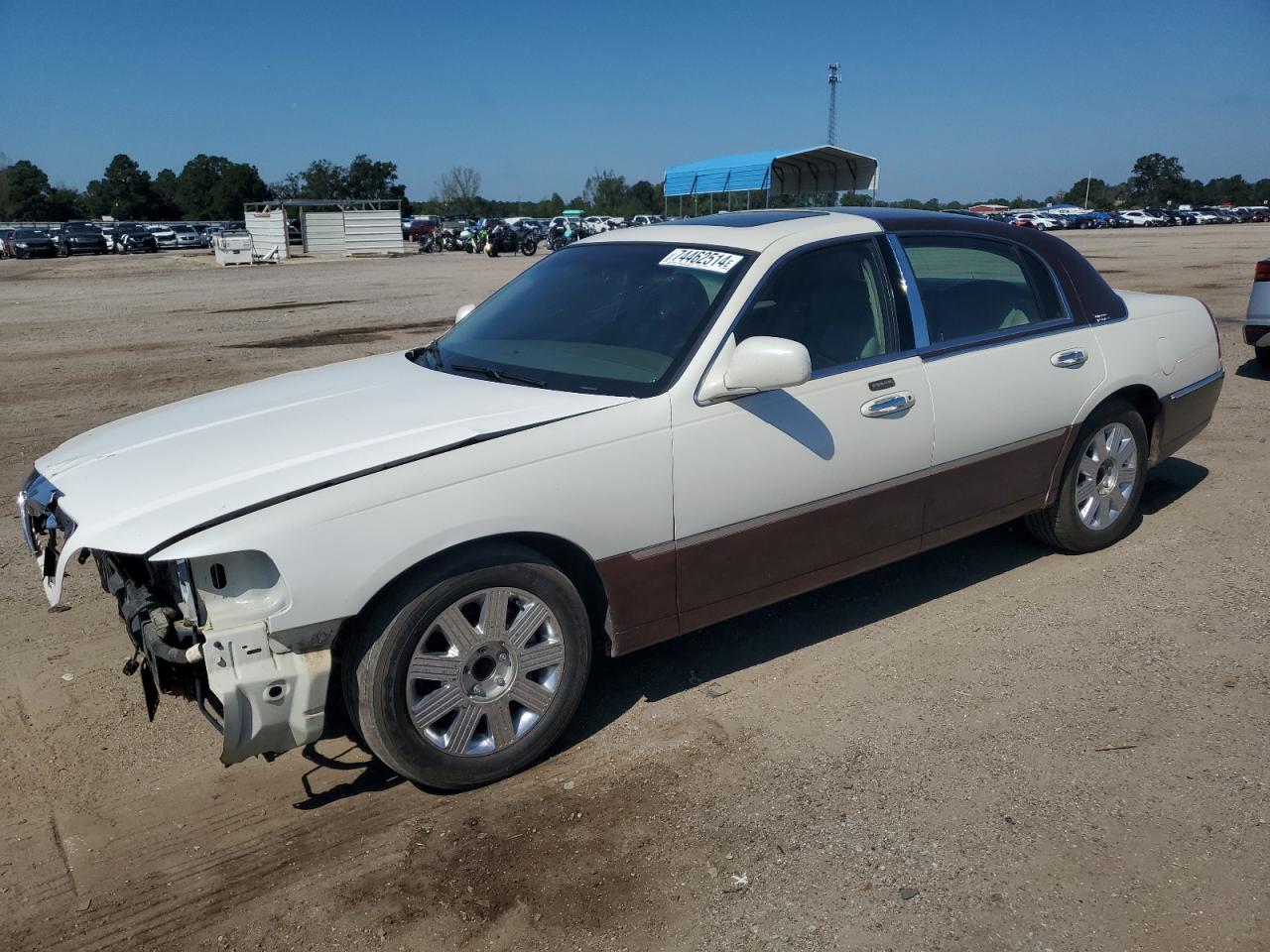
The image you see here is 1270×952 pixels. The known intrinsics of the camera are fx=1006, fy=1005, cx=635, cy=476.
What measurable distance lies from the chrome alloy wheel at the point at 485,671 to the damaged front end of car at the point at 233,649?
0.32 metres

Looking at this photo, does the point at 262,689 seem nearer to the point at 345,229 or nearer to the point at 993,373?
the point at 993,373

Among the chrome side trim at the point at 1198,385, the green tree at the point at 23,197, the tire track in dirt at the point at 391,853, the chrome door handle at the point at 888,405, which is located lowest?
the tire track in dirt at the point at 391,853

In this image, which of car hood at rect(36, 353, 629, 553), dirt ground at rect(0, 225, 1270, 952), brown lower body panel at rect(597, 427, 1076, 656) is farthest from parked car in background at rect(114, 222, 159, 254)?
brown lower body panel at rect(597, 427, 1076, 656)

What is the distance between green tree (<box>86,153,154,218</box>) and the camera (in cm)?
10294

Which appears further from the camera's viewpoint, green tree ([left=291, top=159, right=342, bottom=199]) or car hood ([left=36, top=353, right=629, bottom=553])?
green tree ([left=291, top=159, right=342, bottom=199])

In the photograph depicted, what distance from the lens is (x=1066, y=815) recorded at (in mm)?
3086

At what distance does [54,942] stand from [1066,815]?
9.52ft

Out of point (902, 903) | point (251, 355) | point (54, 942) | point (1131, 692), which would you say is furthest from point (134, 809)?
point (251, 355)

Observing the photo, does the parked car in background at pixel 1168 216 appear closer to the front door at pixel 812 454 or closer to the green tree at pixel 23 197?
the front door at pixel 812 454

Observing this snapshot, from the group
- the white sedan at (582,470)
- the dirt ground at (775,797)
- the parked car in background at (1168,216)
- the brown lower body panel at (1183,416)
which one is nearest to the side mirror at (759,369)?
the white sedan at (582,470)

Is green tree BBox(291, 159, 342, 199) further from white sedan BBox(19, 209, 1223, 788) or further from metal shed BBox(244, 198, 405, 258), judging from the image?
white sedan BBox(19, 209, 1223, 788)

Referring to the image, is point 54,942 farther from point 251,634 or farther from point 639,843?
point 639,843

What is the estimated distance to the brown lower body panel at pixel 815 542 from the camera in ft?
11.5

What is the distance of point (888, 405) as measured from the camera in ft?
13.1
